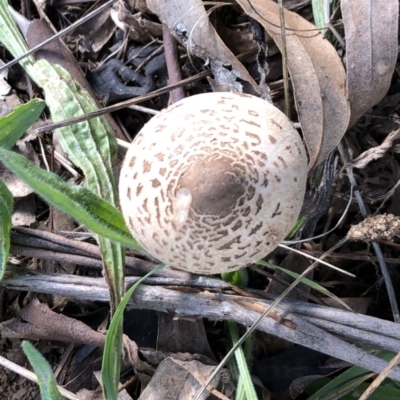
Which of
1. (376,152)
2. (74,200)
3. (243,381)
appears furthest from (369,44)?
(243,381)

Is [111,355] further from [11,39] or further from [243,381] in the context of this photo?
[11,39]

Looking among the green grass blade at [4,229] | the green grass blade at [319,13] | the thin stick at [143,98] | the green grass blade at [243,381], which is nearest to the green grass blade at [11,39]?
the thin stick at [143,98]

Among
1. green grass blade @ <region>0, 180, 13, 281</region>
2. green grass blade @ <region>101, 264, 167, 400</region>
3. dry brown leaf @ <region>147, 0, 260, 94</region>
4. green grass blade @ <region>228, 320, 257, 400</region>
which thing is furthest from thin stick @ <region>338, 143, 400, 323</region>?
green grass blade @ <region>0, 180, 13, 281</region>

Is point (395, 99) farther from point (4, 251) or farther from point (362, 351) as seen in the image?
point (4, 251)

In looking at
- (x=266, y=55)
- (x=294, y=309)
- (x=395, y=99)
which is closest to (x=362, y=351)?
(x=294, y=309)

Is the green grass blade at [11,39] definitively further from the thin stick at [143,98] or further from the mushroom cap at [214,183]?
the mushroom cap at [214,183]
